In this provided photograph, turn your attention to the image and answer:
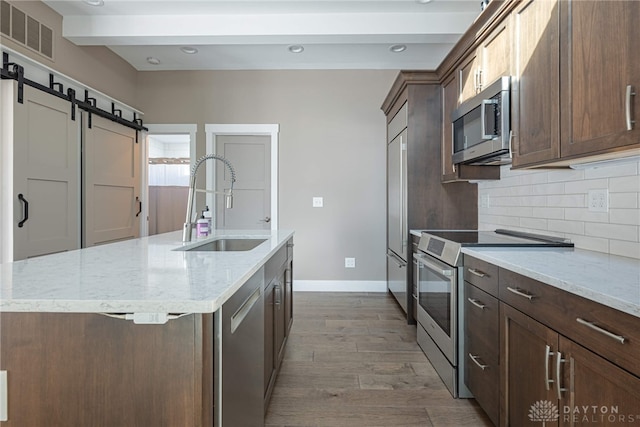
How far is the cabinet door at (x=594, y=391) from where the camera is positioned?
84 centimetres

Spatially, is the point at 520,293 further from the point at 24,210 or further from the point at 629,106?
the point at 24,210

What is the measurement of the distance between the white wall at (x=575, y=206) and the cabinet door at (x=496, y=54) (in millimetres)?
681

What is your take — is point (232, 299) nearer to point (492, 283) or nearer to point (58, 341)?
point (58, 341)

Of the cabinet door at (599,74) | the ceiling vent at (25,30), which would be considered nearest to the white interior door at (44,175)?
the ceiling vent at (25,30)

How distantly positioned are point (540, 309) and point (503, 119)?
1.21m

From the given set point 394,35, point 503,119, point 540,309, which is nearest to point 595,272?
point 540,309

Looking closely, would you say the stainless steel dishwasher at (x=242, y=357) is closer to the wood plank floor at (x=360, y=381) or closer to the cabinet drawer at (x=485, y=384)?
the wood plank floor at (x=360, y=381)

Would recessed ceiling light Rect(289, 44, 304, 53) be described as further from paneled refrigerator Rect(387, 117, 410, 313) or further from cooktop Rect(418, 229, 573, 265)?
cooktop Rect(418, 229, 573, 265)

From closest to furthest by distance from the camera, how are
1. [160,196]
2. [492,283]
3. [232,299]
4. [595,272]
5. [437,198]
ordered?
[232,299] < [595,272] < [492,283] < [437,198] < [160,196]

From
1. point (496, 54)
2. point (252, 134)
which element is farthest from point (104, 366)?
point (252, 134)

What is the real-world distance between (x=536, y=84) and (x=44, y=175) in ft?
12.0

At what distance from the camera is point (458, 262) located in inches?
73.5

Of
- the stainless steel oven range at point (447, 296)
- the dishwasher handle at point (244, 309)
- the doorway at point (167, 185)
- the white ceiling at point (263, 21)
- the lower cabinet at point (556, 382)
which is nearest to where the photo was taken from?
the lower cabinet at point (556, 382)

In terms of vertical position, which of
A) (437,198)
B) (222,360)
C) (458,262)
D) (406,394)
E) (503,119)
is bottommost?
(406,394)
